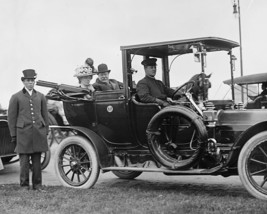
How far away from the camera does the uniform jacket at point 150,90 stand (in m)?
6.28

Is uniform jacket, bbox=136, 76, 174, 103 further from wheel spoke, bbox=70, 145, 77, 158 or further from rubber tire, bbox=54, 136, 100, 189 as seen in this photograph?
wheel spoke, bbox=70, 145, 77, 158

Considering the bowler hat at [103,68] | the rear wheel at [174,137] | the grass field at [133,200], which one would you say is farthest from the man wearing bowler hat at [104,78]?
the rear wheel at [174,137]

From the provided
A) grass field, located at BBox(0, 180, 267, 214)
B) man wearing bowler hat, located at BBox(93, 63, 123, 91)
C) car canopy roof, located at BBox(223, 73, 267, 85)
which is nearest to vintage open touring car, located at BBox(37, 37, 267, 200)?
grass field, located at BBox(0, 180, 267, 214)

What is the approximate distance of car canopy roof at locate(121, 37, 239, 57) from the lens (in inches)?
236

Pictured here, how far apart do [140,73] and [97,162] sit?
1258 millimetres

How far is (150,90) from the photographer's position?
646 centimetres

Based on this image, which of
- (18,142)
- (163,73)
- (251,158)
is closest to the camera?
(251,158)

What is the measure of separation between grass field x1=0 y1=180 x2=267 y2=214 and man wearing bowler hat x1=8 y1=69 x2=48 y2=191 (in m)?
0.26

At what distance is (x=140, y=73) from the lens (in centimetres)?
659

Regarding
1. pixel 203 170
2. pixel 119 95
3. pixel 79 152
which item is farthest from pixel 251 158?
pixel 79 152

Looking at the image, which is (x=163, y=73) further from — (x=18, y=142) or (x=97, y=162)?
(x=18, y=142)

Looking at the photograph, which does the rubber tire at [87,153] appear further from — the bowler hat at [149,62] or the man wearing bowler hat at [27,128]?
the bowler hat at [149,62]

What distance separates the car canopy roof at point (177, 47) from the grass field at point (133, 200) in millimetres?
1754

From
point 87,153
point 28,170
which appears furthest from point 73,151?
point 28,170
